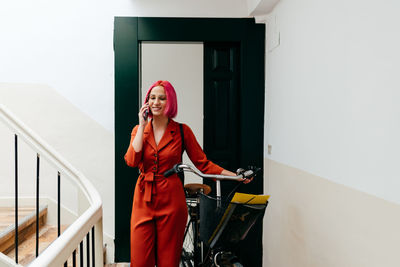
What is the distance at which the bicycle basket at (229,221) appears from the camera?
5.19 ft

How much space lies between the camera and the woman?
1.82 meters

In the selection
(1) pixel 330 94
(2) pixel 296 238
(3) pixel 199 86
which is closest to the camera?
(1) pixel 330 94

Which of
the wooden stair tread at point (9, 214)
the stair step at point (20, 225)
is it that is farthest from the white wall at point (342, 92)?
the wooden stair tread at point (9, 214)

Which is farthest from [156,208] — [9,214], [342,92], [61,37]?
[61,37]

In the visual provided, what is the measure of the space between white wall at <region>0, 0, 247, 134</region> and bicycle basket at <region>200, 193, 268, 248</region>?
181cm

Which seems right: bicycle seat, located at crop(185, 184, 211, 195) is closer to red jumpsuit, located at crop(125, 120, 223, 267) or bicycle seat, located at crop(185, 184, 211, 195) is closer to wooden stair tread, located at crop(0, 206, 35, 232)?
red jumpsuit, located at crop(125, 120, 223, 267)

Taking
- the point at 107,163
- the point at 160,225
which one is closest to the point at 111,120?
the point at 107,163

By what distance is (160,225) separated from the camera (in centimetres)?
183

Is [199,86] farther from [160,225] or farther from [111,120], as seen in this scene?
[160,225]

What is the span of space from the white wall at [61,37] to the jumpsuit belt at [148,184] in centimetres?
137

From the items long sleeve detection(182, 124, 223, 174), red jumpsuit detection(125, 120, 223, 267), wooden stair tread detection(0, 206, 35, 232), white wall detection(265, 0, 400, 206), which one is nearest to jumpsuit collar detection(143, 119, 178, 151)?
red jumpsuit detection(125, 120, 223, 267)

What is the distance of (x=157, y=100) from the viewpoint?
1869 millimetres

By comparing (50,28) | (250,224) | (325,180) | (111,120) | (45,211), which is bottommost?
(45,211)

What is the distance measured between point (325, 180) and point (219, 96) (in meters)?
1.54
